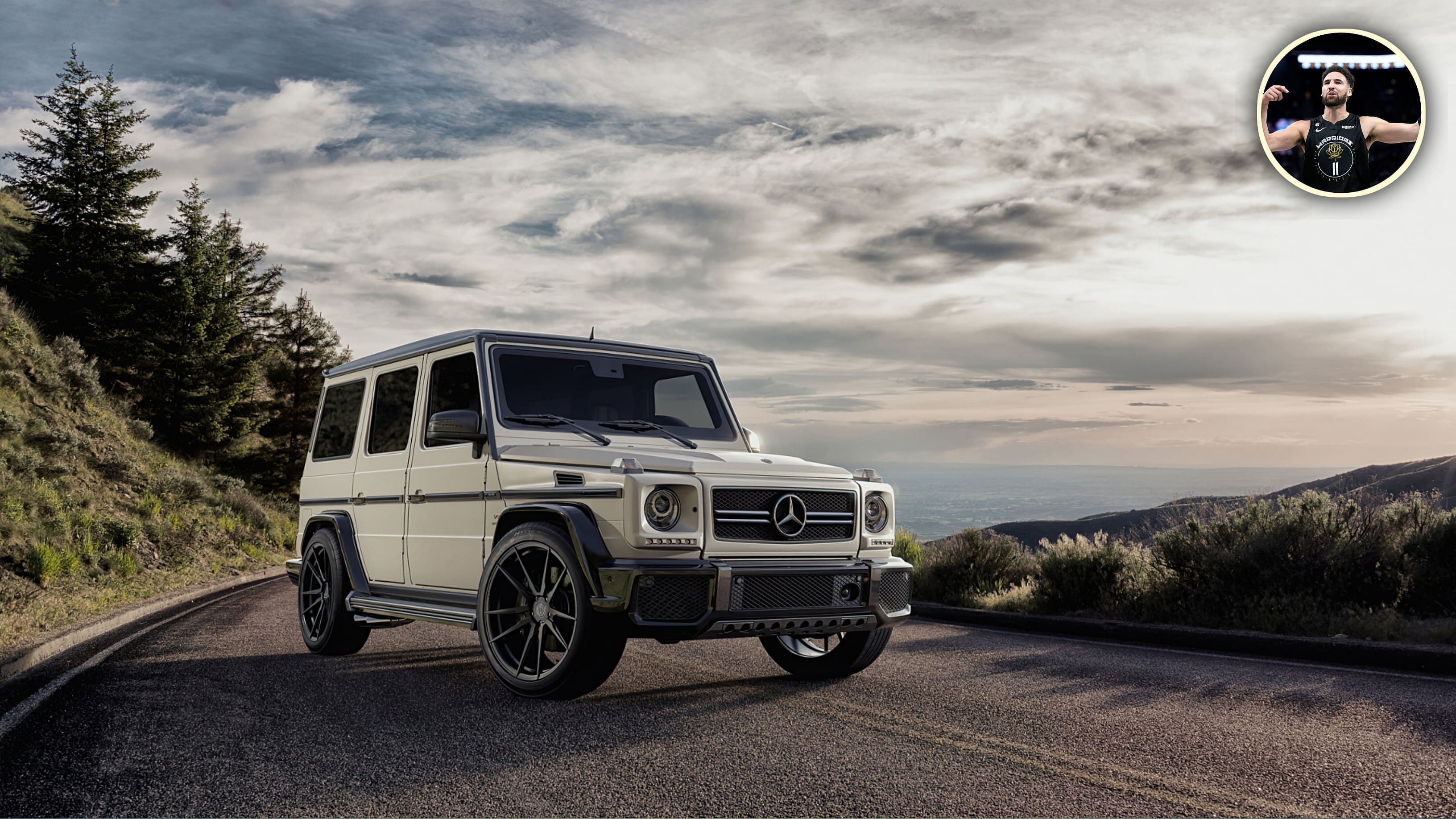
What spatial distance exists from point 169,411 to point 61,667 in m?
30.0

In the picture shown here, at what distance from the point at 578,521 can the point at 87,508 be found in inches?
656

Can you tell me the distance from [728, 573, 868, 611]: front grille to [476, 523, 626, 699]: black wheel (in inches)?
29.2

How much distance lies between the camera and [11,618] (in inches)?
406

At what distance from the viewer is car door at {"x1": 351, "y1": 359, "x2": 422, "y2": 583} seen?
8180mm

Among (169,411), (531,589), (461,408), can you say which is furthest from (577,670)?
(169,411)

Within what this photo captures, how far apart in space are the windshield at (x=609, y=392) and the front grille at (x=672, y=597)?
1827 mm

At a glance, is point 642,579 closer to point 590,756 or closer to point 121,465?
point 590,756

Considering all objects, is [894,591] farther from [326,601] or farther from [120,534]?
[120,534]

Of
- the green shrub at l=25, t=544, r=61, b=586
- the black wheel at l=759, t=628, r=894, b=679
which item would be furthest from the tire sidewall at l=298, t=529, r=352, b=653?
the green shrub at l=25, t=544, r=61, b=586

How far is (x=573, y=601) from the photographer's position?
6262 millimetres

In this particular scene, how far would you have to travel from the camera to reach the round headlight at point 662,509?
6094 millimetres

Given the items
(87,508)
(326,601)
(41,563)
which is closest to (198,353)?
(87,508)

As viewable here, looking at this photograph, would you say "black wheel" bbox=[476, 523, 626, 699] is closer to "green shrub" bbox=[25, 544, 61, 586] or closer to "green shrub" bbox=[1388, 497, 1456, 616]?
"green shrub" bbox=[1388, 497, 1456, 616]

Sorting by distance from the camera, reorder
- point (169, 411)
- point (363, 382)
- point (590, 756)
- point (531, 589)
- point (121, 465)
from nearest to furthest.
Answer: point (590, 756) < point (531, 589) < point (363, 382) < point (121, 465) < point (169, 411)
